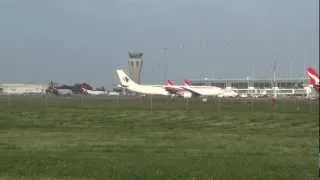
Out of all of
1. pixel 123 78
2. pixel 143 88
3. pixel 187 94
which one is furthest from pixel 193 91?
pixel 123 78

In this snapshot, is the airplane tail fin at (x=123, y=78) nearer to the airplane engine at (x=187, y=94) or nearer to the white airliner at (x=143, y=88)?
the white airliner at (x=143, y=88)

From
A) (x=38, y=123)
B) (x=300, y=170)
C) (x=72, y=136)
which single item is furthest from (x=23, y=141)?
(x=38, y=123)

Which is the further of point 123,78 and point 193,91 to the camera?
point 123,78

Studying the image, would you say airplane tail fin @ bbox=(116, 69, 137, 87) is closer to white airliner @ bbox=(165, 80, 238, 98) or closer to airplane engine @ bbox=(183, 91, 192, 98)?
white airliner @ bbox=(165, 80, 238, 98)

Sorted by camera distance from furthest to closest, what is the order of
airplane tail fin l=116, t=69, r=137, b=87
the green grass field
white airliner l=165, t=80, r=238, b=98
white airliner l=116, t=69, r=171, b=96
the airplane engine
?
airplane tail fin l=116, t=69, r=137, b=87 → white airliner l=116, t=69, r=171, b=96 → white airliner l=165, t=80, r=238, b=98 → the airplane engine → the green grass field

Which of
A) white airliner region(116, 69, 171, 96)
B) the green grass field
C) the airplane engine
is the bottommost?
the green grass field

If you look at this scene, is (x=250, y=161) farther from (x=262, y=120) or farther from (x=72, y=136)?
(x=262, y=120)

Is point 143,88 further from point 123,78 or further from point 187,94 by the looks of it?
point 187,94

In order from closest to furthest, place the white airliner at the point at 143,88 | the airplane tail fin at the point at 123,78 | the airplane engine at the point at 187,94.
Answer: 1. the airplane engine at the point at 187,94
2. the white airliner at the point at 143,88
3. the airplane tail fin at the point at 123,78

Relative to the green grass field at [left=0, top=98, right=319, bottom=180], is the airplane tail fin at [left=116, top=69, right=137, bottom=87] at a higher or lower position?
higher

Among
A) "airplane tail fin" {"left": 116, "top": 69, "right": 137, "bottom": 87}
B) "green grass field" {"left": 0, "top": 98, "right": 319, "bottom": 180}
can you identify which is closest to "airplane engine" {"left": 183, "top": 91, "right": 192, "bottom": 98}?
"airplane tail fin" {"left": 116, "top": 69, "right": 137, "bottom": 87}

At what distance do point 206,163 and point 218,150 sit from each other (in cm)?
417

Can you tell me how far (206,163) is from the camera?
16.7m

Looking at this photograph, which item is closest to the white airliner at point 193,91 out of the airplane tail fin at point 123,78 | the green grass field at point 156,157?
the airplane tail fin at point 123,78
